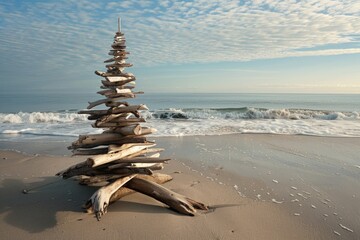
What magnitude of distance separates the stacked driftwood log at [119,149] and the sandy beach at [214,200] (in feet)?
0.71

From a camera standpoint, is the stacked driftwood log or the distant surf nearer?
the stacked driftwood log

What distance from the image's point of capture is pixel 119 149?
490 centimetres

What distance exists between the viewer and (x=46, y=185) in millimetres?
5645

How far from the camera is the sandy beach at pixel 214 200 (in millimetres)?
3969

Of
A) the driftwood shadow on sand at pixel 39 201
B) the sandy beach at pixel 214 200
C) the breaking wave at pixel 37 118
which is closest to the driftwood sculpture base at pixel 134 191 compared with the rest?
the sandy beach at pixel 214 200

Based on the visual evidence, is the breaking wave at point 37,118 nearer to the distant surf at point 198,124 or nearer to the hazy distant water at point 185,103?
the distant surf at point 198,124

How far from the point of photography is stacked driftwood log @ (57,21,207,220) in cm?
459

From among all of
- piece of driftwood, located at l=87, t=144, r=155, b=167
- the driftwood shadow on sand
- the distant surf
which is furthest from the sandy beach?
the distant surf

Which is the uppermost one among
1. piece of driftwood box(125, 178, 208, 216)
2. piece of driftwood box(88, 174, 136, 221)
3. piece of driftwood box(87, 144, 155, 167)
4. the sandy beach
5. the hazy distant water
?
piece of driftwood box(87, 144, 155, 167)

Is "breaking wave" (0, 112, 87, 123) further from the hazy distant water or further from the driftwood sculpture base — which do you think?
the driftwood sculpture base

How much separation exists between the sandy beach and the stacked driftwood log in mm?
215

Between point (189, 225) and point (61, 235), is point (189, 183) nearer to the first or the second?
point (189, 225)

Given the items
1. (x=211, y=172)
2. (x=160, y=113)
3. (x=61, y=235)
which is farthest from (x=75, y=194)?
(x=160, y=113)

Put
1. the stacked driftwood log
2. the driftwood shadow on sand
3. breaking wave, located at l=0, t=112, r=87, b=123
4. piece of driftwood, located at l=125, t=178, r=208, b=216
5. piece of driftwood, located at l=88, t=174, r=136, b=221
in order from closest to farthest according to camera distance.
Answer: piece of driftwood, located at l=88, t=174, r=136, b=221 < the driftwood shadow on sand < piece of driftwood, located at l=125, t=178, r=208, b=216 < the stacked driftwood log < breaking wave, located at l=0, t=112, r=87, b=123
